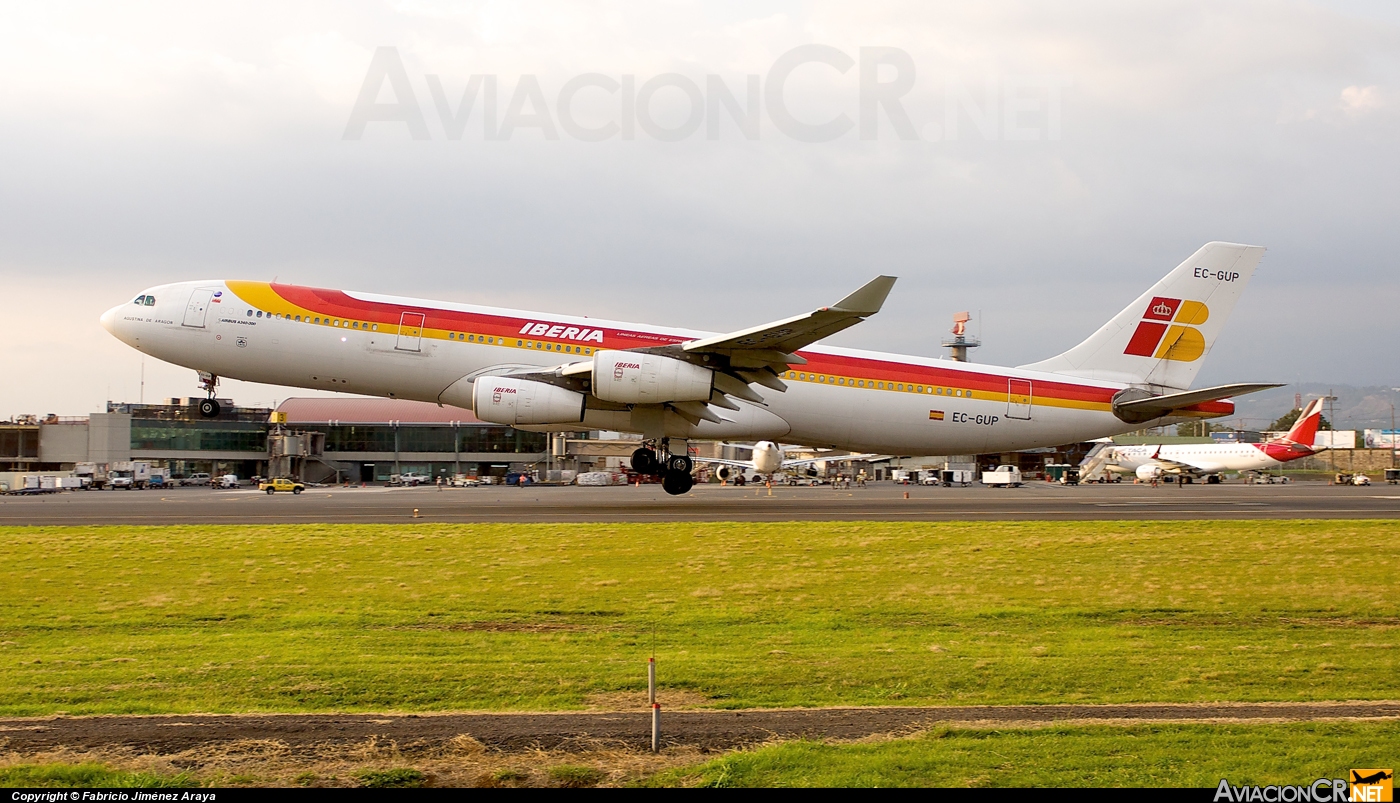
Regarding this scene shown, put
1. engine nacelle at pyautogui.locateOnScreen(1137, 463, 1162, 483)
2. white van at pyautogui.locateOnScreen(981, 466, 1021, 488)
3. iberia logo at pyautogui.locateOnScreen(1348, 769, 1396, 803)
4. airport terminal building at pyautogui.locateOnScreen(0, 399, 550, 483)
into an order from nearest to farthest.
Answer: iberia logo at pyautogui.locateOnScreen(1348, 769, 1396, 803) → white van at pyautogui.locateOnScreen(981, 466, 1021, 488) → engine nacelle at pyautogui.locateOnScreen(1137, 463, 1162, 483) → airport terminal building at pyautogui.locateOnScreen(0, 399, 550, 483)

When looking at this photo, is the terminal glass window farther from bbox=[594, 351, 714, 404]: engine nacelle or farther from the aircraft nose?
bbox=[594, 351, 714, 404]: engine nacelle

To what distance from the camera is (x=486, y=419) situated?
29.6m

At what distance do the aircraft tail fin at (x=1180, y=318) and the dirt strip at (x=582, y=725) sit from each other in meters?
26.8

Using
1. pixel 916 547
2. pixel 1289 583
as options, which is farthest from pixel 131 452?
pixel 1289 583

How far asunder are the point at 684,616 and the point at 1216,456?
83.0 m

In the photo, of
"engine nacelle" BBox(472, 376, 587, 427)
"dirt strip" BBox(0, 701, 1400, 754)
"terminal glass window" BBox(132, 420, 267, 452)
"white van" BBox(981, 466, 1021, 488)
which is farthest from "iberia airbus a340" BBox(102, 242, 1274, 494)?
"terminal glass window" BBox(132, 420, 267, 452)

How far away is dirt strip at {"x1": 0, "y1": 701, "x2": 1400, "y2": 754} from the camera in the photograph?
8.31m

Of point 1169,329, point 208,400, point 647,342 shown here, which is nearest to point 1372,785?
point 647,342

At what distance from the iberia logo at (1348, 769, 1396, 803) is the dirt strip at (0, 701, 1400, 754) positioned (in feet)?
5.89

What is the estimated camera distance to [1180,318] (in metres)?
34.9

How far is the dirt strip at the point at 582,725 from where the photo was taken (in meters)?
8.31

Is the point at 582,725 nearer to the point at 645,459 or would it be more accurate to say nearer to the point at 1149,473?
the point at 645,459

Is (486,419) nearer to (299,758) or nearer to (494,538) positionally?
(494,538)

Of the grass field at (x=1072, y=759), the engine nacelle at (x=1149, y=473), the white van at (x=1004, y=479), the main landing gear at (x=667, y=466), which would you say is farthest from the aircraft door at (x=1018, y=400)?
the engine nacelle at (x=1149, y=473)
